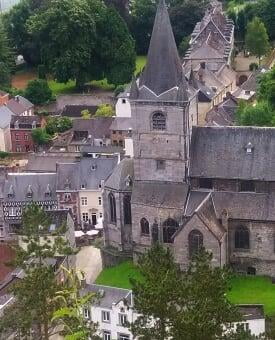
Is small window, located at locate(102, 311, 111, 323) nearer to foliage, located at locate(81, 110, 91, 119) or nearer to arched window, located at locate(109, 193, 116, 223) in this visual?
arched window, located at locate(109, 193, 116, 223)

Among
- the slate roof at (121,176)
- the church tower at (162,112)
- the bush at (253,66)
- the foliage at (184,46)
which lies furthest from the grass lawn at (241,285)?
the foliage at (184,46)

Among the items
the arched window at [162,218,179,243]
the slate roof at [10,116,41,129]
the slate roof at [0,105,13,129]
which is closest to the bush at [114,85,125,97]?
the slate roof at [10,116,41,129]

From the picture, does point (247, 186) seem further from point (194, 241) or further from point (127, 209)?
point (127, 209)

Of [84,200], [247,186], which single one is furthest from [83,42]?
[247,186]

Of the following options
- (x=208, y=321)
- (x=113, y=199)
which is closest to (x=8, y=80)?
(x=113, y=199)

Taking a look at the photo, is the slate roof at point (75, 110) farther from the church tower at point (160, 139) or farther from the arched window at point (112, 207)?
the church tower at point (160, 139)
